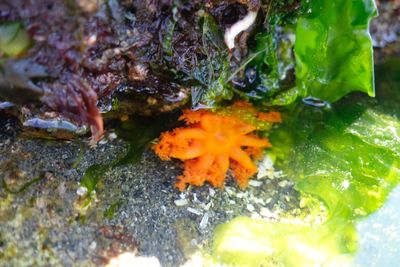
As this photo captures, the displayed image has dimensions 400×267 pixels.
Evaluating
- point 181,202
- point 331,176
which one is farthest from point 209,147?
point 331,176

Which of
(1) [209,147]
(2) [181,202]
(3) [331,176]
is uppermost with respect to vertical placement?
(1) [209,147]

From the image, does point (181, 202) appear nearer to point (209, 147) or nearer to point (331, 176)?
point (209, 147)

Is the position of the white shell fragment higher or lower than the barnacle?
lower

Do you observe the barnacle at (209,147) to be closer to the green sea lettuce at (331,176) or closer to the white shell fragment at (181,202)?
the white shell fragment at (181,202)

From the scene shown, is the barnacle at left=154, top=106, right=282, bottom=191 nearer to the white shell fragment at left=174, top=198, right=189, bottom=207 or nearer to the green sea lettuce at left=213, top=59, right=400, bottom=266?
the white shell fragment at left=174, top=198, right=189, bottom=207

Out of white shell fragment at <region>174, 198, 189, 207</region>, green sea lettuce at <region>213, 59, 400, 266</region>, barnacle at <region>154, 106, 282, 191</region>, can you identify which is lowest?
green sea lettuce at <region>213, 59, 400, 266</region>

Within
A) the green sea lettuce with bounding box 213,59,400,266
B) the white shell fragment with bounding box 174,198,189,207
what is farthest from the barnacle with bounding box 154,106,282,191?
the green sea lettuce with bounding box 213,59,400,266

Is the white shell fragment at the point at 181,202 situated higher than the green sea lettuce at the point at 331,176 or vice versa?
the white shell fragment at the point at 181,202

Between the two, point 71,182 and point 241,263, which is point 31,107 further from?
point 241,263

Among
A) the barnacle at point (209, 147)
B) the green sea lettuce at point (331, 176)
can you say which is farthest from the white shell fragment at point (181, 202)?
the green sea lettuce at point (331, 176)
